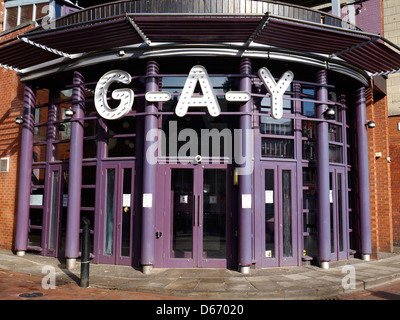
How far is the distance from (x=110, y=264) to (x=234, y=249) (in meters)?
3.09

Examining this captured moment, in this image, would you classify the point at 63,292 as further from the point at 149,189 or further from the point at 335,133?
the point at 335,133

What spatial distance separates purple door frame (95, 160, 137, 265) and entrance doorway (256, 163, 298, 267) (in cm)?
319

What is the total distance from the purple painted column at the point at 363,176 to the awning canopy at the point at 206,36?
1503 millimetres

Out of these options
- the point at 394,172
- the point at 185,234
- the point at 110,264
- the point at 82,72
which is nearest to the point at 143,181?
the point at 185,234

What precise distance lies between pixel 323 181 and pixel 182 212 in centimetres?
359

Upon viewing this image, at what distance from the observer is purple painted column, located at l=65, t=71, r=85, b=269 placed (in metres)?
8.59

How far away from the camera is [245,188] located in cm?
800

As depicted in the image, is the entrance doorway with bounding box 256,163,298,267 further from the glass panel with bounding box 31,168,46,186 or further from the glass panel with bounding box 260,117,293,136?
the glass panel with bounding box 31,168,46,186

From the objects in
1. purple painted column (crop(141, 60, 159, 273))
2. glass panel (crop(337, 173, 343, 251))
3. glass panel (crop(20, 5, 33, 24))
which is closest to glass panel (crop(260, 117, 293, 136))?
glass panel (crop(337, 173, 343, 251))

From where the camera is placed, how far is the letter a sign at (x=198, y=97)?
774cm

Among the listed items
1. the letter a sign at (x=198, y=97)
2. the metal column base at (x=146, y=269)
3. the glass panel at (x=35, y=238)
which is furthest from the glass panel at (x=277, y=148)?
the glass panel at (x=35, y=238)

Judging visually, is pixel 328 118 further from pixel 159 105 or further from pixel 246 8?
pixel 159 105

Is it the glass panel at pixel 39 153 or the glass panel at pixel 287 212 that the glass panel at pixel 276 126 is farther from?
the glass panel at pixel 39 153

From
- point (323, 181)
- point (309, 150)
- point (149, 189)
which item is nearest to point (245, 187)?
point (323, 181)
